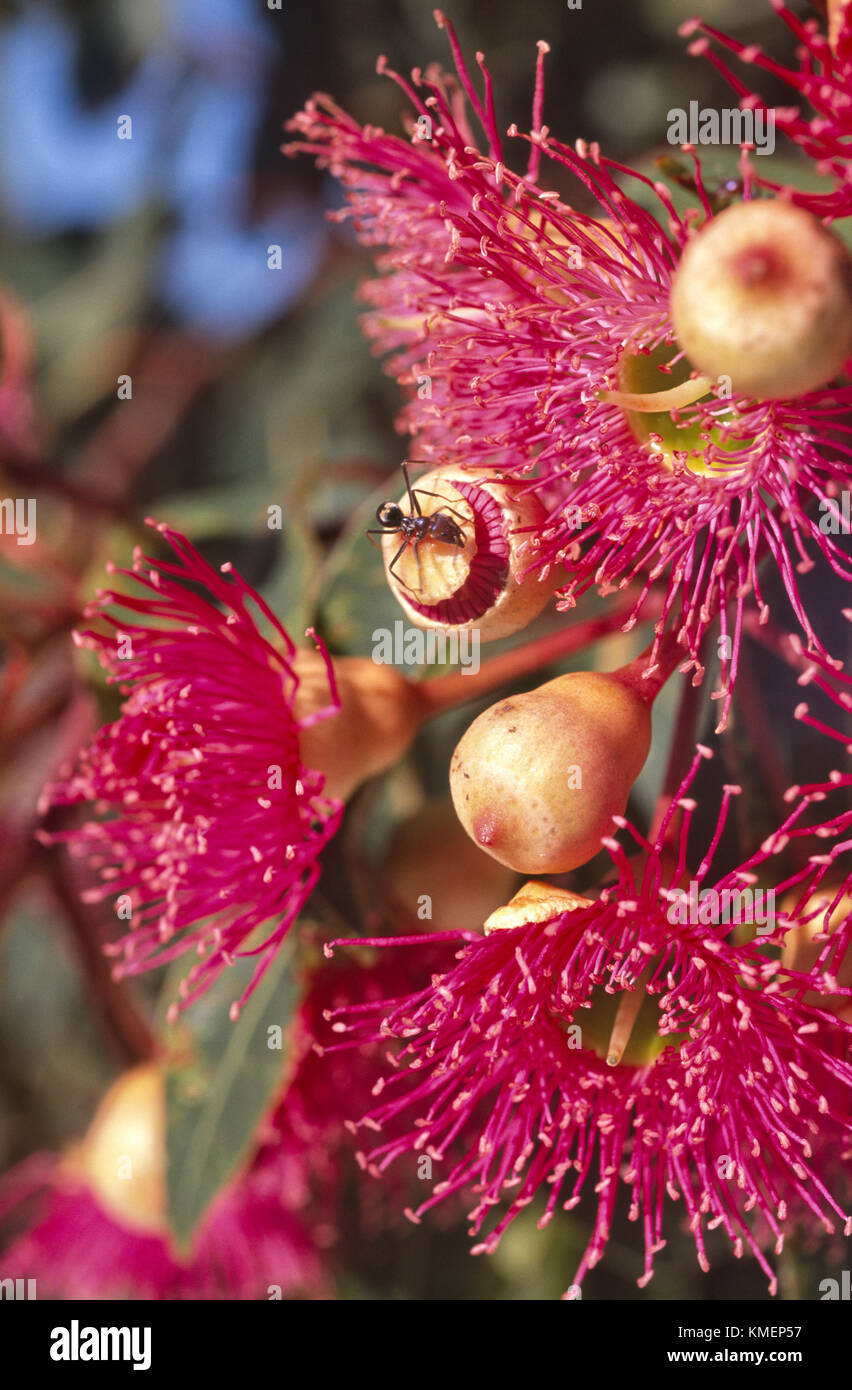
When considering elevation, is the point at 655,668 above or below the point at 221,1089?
above

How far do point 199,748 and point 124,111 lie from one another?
121cm

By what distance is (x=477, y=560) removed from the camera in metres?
0.83

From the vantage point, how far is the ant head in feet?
2.82

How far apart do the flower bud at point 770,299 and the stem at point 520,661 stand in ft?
1.11

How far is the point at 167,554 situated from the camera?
4.64 feet

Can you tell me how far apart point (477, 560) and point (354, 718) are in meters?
0.21

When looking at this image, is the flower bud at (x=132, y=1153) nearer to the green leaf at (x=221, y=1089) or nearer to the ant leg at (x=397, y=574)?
the green leaf at (x=221, y=1089)

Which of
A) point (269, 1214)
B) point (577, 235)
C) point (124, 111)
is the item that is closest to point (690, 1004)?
point (577, 235)

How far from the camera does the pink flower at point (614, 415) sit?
2.56 ft

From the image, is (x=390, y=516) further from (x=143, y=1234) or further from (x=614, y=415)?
(x=143, y=1234)

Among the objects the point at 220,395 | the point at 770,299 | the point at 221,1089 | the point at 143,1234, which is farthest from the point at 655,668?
the point at 220,395

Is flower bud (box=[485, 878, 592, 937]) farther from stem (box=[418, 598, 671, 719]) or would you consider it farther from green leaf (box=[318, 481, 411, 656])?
green leaf (box=[318, 481, 411, 656])
